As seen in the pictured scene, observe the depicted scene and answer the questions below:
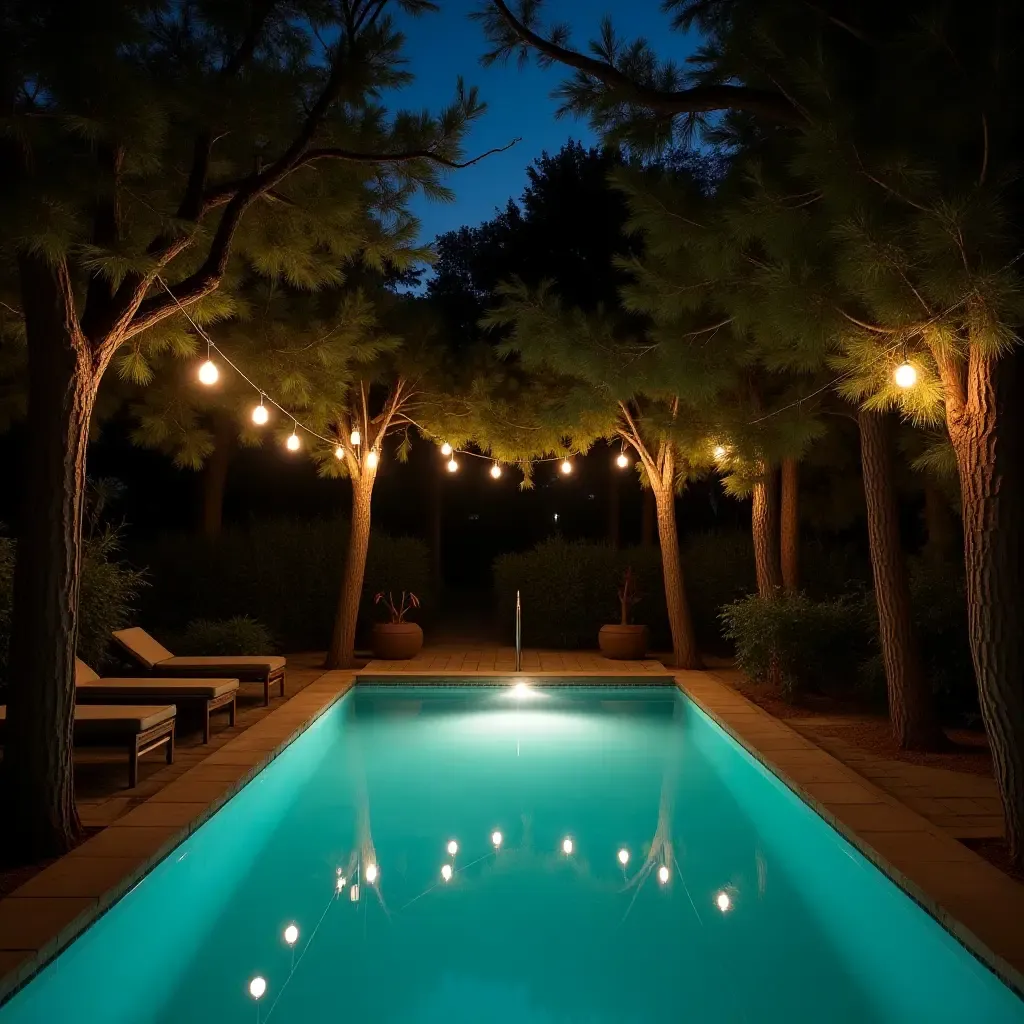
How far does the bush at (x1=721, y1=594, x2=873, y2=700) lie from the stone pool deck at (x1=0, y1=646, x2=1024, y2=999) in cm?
64

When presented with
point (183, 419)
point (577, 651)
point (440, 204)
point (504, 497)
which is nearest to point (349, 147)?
point (440, 204)

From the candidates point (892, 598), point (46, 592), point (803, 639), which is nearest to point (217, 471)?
point (803, 639)

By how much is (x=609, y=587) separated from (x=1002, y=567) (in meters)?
9.91

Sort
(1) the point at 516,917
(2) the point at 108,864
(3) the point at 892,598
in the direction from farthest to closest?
(3) the point at 892,598, (1) the point at 516,917, (2) the point at 108,864

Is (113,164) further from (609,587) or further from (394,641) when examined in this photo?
(609,587)

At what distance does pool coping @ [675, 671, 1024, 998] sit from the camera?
351 centimetres

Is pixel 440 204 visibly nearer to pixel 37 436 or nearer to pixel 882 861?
pixel 37 436

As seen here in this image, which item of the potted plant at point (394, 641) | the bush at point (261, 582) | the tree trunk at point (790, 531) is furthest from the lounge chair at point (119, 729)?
the bush at point (261, 582)

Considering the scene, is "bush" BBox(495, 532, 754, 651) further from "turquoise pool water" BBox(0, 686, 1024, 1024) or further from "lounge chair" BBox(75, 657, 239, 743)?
"lounge chair" BBox(75, 657, 239, 743)

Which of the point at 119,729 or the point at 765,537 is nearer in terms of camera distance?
the point at 119,729

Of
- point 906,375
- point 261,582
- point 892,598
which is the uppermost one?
point 906,375

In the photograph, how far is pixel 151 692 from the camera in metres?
7.12

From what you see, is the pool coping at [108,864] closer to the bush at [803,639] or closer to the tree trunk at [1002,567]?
the tree trunk at [1002,567]

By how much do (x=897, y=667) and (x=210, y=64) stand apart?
610 cm
